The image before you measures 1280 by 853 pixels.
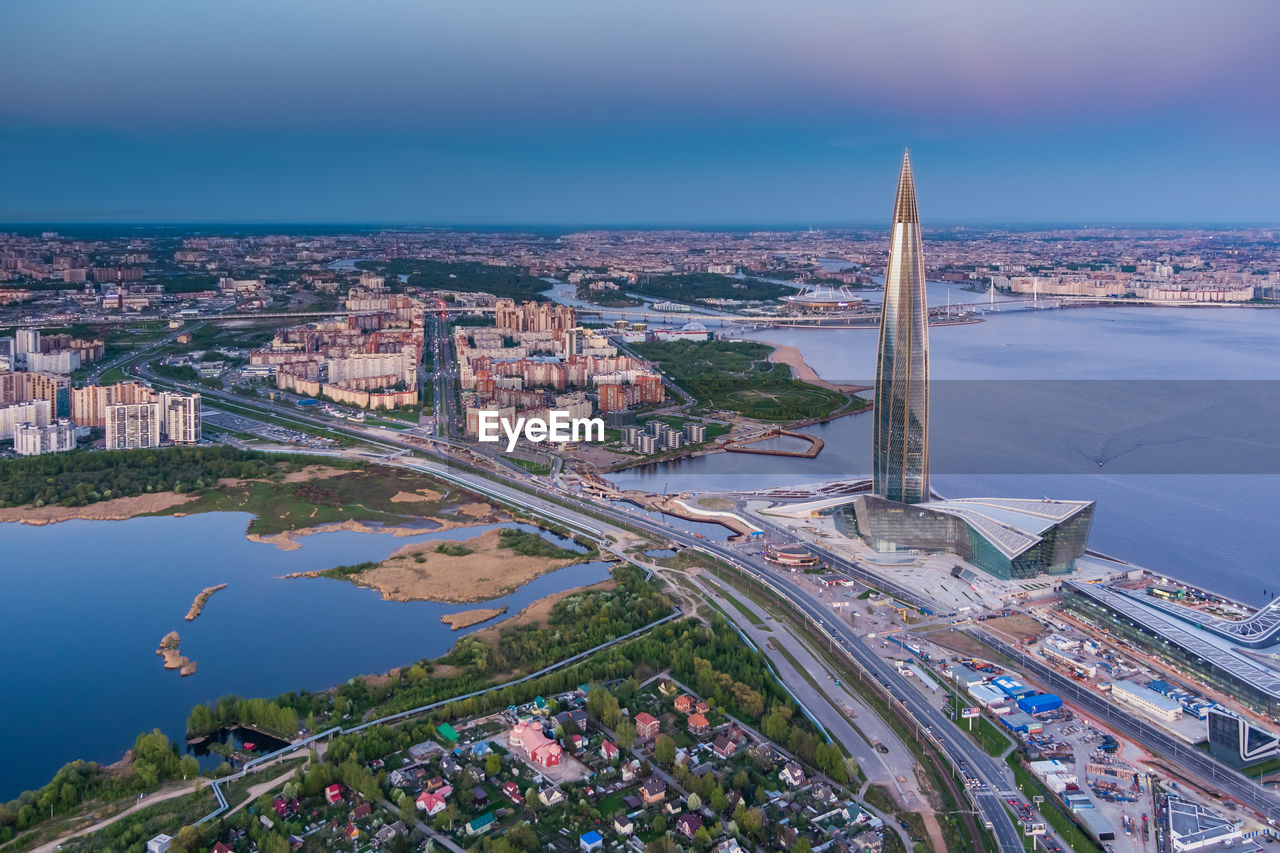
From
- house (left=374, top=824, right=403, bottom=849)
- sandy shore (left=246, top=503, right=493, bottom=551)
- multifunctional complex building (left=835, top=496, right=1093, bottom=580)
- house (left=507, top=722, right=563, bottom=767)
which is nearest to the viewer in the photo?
house (left=374, top=824, right=403, bottom=849)

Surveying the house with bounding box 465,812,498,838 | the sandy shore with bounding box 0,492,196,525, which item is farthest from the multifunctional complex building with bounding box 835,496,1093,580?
the sandy shore with bounding box 0,492,196,525

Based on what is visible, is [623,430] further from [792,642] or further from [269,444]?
[792,642]

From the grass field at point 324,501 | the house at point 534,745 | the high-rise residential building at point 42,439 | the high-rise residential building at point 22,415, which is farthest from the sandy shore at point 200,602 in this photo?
the high-rise residential building at point 22,415

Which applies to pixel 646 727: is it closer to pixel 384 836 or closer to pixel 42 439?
pixel 384 836

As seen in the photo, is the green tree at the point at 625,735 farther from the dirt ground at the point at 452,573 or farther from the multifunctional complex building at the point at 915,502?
the multifunctional complex building at the point at 915,502

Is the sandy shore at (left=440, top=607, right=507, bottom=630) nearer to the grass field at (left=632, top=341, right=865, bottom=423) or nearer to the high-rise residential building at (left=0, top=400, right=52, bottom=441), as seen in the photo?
the grass field at (left=632, top=341, right=865, bottom=423)

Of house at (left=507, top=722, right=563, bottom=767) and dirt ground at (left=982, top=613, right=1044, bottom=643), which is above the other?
dirt ground at (left=982, top=613, right=1044, bottom=643)

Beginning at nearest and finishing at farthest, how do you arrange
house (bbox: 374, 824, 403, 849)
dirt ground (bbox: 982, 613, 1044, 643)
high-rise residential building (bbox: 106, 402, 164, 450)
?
house (bbox: 374, 824, 403, 849) < dirt ground (bbox: 982, 613, 1044, 643) < high-rise residential building (bbox: 106, 402, 164, 450)

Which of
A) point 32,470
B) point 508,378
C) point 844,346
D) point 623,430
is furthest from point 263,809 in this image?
point 844,346
